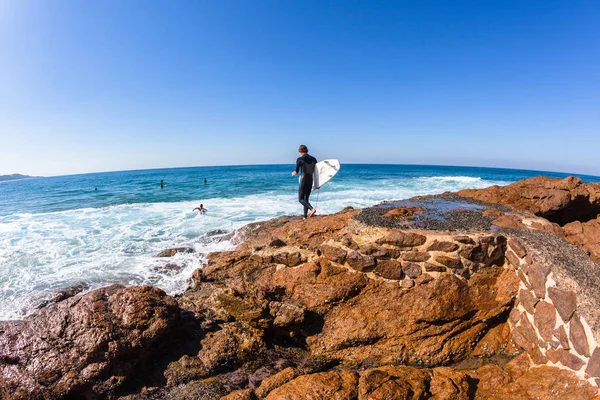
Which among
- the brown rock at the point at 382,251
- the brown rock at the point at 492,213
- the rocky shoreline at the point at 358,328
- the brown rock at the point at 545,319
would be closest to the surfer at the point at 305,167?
the rocky shoreline at the point at 358,328

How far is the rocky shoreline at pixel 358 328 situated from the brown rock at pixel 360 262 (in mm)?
17

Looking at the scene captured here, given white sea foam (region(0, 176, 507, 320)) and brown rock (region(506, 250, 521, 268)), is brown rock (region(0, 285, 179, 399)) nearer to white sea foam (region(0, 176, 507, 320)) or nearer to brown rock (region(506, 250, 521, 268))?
white sea foam (region(0, 176, 507, 320))

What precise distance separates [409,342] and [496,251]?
1.96 meters

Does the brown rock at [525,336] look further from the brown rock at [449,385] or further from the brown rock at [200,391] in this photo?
the brown rock at [200,391]

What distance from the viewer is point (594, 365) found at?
2.89 meters

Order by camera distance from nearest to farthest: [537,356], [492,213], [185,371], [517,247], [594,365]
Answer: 1. [594,365]
2. [537,356]
3. [185,371]
4. [517,247]
5. [492,213]

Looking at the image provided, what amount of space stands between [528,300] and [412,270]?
1570 mm

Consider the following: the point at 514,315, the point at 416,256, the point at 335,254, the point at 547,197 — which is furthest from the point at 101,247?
the point at 547,197

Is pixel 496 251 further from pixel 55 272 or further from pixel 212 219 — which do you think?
pixel 212 219

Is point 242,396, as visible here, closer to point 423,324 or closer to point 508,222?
point 423,324

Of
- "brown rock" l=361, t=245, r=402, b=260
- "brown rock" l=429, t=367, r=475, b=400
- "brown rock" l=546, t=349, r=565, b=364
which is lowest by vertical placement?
"brown rock" l=429, t=367, r=475, b=400

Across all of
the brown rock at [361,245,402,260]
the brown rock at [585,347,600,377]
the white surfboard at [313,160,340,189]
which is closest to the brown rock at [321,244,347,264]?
the brown rock at [361,245,402,260]

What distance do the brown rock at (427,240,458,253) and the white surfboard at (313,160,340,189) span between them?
398 centimetres

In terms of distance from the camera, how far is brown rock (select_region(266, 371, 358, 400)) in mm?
2928
